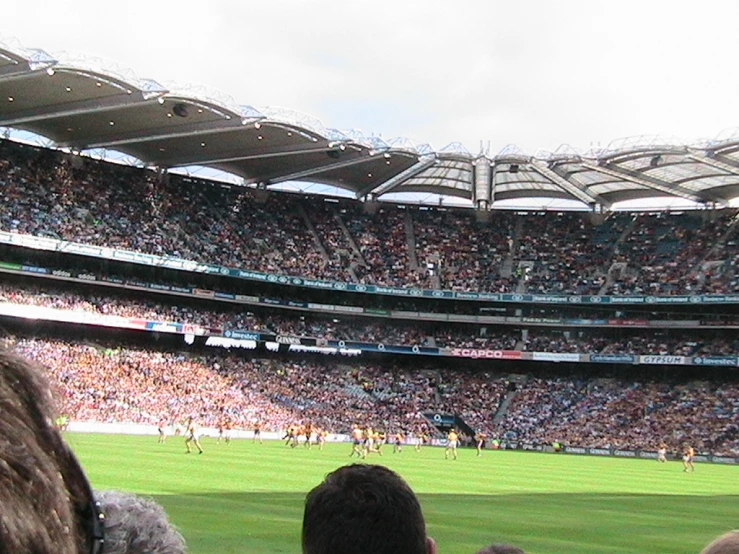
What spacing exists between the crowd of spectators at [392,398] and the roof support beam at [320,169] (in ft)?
49.7

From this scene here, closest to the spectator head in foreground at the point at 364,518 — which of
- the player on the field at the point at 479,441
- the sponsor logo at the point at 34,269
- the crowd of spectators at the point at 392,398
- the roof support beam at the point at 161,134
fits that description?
the player on the field at the point at 479,441

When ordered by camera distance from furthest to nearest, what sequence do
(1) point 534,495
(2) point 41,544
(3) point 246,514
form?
1. (1) point 534,495
2. (3) point 246,514
3. (2) point 41,544

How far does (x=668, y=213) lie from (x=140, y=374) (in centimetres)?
4765

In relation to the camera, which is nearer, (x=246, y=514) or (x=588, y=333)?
(x=246, y=514)

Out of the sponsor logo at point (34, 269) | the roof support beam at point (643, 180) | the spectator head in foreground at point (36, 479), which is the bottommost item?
the spectator head in foreground at point (36, 479)

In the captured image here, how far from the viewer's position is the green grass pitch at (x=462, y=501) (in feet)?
52.5

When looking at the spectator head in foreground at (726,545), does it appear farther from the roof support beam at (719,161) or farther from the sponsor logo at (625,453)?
the sponsor logo at (625,453)

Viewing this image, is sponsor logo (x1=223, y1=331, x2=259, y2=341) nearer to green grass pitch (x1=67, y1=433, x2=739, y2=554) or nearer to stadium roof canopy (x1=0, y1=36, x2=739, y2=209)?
stadium roof canopy (x1=0, y1=36, x2=739, y2=209)

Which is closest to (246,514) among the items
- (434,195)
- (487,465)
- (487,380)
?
(487,465)

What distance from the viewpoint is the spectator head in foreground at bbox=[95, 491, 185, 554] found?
6.29ft

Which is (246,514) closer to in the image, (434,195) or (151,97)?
(151,97)

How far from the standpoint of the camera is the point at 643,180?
64.6 meters

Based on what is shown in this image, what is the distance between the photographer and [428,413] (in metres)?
71.1

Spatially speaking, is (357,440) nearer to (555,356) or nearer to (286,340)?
(286,340)
